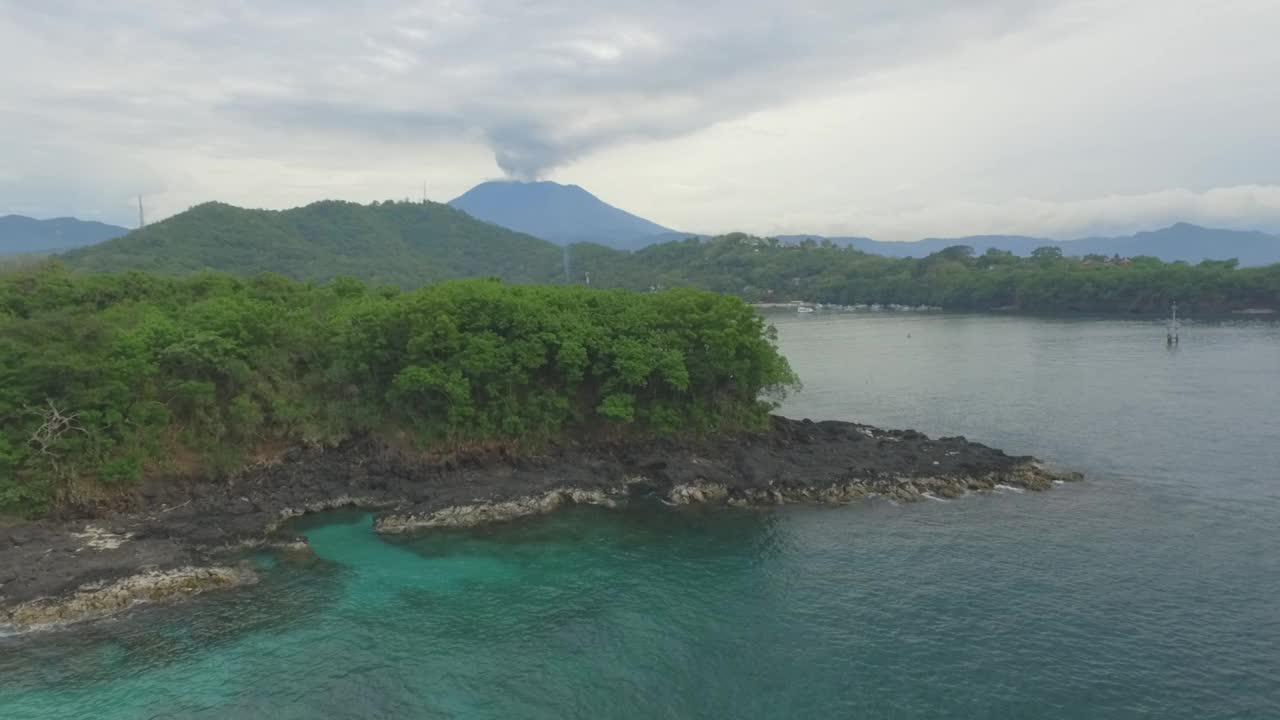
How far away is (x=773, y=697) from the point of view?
14062 millimetres

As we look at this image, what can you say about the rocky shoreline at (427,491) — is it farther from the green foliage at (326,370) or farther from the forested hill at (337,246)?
→ the forested hill at (337,246)

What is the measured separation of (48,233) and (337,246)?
82.2m

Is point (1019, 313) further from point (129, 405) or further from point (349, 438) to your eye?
point (129, 405)

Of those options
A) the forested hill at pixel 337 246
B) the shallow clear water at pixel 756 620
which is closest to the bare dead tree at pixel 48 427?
the shallow clear water at pixel 756 620

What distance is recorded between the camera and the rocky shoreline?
18.5 metres

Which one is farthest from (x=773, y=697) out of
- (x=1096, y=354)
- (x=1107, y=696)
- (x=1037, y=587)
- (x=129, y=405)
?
(x=1096, y=354)

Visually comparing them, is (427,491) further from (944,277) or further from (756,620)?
(944,277)

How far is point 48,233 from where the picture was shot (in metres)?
148

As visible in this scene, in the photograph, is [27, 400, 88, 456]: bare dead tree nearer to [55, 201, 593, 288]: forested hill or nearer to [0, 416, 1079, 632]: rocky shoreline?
[0, 416, 1079, 632]: rocky shoreline

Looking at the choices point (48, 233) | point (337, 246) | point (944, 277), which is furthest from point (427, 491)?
point (48, 233)

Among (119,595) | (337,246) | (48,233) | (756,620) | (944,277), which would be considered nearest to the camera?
(756,620)

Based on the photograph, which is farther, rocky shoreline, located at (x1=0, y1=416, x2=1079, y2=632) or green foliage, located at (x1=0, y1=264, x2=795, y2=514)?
green foliage, located at (x1=0, y1=264, x2=795, y2=514)

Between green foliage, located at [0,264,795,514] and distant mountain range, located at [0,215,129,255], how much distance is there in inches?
5441

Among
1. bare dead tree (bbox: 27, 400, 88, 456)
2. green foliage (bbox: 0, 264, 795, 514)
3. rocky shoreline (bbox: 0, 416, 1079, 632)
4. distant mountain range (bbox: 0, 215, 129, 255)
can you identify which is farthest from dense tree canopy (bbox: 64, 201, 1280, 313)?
distant mountain range (bbox: 0, 215, 129, 255)
